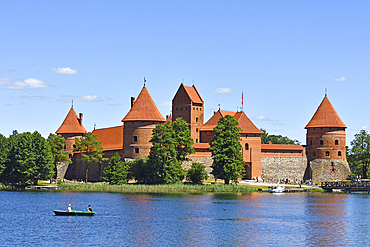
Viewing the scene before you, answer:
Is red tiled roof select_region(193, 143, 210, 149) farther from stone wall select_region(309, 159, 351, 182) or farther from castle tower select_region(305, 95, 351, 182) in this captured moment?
stone wall select_region(309, 159, 351, 182)

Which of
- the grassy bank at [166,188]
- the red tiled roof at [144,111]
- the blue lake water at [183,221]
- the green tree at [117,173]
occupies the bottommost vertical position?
the blue lake water at [183,221]

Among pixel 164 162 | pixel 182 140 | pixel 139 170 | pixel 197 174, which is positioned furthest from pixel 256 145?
pixel 139 170

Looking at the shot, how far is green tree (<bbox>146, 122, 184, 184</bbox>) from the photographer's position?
210ft

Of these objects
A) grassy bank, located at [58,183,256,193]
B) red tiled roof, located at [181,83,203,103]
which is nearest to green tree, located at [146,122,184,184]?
grassy bank, located at [58,183,256,193]

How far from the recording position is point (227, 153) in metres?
65.4

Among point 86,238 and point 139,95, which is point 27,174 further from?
point 86,238

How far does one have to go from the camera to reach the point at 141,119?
7288 cm

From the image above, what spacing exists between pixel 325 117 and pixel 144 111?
2628 centimetres

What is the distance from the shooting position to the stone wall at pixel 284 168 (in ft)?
258

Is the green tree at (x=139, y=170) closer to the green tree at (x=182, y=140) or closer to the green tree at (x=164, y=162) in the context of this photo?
the green tree at (x=164, y=162)

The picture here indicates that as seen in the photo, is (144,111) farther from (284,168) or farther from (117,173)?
(284,168)

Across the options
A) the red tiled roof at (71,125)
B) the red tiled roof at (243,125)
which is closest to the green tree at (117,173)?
the red tiled roof at (243,125)

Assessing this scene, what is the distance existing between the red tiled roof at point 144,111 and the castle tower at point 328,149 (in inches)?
907

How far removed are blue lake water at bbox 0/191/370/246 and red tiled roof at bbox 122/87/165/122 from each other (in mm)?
17364
